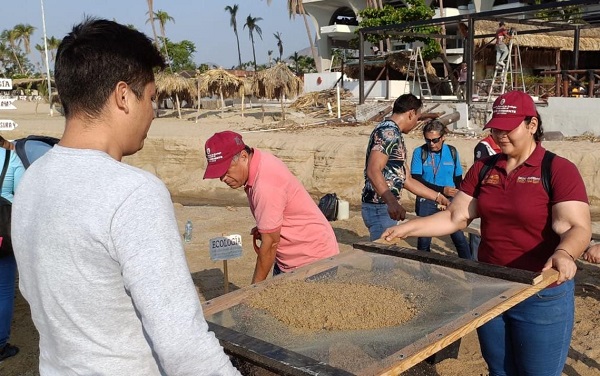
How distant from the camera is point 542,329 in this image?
8.75 feet

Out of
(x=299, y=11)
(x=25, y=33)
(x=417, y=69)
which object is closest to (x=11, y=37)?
(x=25, y=33)

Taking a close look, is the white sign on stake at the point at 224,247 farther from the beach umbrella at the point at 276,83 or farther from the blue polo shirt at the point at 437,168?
the beach umbrella at the point at 276,83

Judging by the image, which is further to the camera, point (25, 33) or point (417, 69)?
point (25, 33)

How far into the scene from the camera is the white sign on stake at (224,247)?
4.18 meters

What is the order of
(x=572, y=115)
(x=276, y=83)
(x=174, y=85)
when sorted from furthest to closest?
1. (x=174, y=85)
2. (x=276, y=83)
3. (x=572, y=115)

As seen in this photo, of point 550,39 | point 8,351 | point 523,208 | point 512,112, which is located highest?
point 550,39

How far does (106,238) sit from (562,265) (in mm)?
2014

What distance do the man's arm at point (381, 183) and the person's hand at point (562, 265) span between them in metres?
1.99

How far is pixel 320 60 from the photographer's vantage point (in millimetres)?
37156

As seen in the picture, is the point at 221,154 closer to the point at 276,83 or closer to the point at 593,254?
the point at 593,254

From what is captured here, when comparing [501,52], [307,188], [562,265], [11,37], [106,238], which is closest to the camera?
[106,238]

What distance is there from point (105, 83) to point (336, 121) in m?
17.6

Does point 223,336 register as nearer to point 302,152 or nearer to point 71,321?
point 71,321

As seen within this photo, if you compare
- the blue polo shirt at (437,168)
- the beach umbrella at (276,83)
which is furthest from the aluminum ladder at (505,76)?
the blue polo shirt at (437,168)
